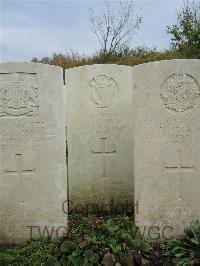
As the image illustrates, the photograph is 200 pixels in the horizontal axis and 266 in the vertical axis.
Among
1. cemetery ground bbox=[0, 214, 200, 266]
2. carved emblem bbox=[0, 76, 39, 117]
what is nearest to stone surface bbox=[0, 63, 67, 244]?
carved emblem bbox=[0, 76, 39, 117]

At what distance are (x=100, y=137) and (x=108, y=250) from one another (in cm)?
234

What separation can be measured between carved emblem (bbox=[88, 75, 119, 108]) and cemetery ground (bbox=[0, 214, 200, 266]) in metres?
2.02

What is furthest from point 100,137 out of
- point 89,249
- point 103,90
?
point 89,249

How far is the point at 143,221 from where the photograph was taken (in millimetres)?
4816

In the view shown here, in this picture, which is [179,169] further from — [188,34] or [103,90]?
[188,34]

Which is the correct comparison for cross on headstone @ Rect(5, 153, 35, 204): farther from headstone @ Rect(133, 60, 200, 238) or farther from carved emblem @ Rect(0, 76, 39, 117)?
headstone @ Rect(133, 60, 200, 238)

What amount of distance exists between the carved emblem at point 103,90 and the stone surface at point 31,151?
4.37ft

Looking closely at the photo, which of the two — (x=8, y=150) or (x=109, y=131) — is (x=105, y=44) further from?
(x=8, y=150)

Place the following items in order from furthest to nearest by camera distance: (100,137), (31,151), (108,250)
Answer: (100,137), (31,151), (108,250)

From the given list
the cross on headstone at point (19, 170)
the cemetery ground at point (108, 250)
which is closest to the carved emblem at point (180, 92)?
the cemetery ground at point (108, 250)

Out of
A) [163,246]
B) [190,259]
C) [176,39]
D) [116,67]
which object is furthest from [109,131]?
[176,39]

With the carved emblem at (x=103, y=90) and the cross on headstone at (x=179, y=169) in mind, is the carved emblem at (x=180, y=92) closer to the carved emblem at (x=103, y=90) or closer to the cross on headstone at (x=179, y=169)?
the cross on headstone at (x=179, y=169)

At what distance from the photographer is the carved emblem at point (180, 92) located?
464cm

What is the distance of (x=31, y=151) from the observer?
4785mm
